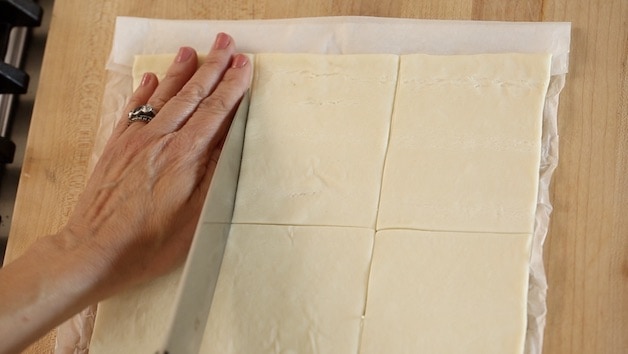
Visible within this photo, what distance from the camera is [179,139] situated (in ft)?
4.37

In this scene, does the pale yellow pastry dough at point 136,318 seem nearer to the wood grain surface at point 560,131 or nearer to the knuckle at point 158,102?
the wood grain surface at point 560,131

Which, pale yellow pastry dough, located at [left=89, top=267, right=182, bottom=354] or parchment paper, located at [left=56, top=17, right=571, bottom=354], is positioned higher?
parchment paper, located at [left=56, top=17, right=571, bottom=354]

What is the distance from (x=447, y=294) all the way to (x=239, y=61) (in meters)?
0.61

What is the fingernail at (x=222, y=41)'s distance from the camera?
1424mm

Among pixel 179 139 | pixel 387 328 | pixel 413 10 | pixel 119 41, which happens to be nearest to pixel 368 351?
pixel 387 328

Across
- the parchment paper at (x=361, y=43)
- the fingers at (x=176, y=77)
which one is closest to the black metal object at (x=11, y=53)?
the parchment paper at (x=361, y=43)

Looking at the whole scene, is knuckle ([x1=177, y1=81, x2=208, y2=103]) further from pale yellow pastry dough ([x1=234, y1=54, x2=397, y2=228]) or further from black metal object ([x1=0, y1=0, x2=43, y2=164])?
black metal object ([x1=0, y1=0, x2=43, y2=164])

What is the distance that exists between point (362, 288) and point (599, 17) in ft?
2.30

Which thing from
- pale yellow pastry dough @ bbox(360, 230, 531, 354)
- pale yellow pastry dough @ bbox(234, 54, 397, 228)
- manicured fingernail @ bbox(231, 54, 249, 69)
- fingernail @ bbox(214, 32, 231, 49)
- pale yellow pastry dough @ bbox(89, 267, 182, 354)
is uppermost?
fingernail @ bbox(214, 32, 231, 49)

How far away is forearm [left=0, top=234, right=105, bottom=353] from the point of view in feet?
3.83

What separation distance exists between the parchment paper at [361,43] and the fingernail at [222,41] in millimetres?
52

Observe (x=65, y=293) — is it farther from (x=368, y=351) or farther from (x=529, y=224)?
(x=529, y=224)

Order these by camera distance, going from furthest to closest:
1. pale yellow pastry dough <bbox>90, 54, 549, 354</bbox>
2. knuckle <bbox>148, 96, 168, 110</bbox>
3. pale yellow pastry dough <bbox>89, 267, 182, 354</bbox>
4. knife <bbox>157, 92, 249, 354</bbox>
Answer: knuckle <bbox>148, 96, 168, 110</bbox>, pale yellow pastry dough <bbox>89, 267, 182, 354</bbox>, pale yellow pastry dough <bbox>90, 54, 549, 354</bbox>, knife <bbox>157, 92, 249, 354</bbox>

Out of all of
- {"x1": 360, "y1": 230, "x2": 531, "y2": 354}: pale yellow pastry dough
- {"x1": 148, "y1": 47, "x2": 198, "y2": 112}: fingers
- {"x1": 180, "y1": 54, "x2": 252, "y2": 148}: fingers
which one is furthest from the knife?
{"x1": 360, "y1": 230, "x2": 531, "y2": 354}: pale yellow pastry dough
